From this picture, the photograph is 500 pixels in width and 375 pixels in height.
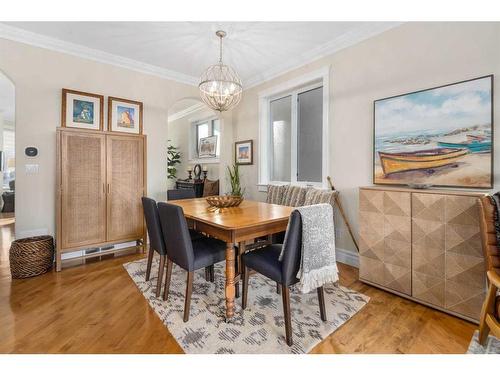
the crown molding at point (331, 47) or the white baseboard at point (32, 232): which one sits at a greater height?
the crown molding at point (331, 47)

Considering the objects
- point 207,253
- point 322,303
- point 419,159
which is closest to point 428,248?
point 419,159

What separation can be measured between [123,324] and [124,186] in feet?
6.29

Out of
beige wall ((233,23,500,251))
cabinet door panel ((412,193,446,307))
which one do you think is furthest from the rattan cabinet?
cabinet door panel ((412,193,446,307))

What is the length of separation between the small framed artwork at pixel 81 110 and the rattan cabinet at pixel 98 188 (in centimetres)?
41

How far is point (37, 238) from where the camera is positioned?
2.77 metres

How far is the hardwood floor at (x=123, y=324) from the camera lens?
1544 mm

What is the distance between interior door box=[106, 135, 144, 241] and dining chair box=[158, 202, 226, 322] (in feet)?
4.89

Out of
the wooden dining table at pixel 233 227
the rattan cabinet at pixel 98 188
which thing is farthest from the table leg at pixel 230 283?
the rattan cabinet at pixel 98 188

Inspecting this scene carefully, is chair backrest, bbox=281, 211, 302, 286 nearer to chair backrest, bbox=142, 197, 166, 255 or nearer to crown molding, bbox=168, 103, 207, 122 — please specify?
chair backrest, bbox=142, 197, 166, 255

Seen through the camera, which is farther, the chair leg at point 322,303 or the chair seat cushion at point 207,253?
the chair seat cushion at point 207,253

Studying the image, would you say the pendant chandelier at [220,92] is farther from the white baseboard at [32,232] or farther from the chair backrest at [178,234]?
the white baseboard at [32,232]
